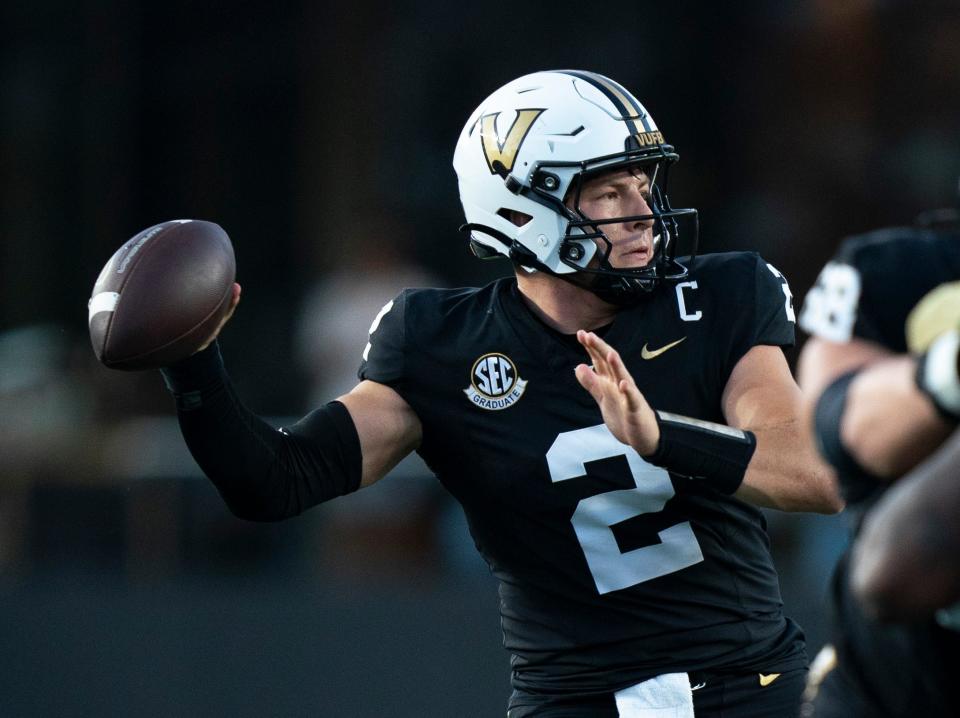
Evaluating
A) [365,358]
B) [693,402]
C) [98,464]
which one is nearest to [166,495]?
[98,464]

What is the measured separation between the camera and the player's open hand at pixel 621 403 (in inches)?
105

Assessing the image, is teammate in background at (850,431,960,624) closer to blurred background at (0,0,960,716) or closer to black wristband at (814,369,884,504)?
black wristband at (814,369,884,504)

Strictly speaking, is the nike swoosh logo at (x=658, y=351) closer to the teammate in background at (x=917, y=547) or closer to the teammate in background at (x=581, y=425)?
the teammate in background at (x=581, y=425)

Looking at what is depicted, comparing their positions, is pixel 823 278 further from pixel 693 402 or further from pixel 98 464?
pixel 98 464

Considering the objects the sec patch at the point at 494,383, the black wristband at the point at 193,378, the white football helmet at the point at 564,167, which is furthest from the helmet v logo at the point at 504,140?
the black wristband at the point at 193,378

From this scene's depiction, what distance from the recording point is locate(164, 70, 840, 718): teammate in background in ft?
10.0

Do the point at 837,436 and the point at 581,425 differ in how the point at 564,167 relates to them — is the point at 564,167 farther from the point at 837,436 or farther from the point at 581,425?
the point at 837,436

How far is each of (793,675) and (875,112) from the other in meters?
4.80

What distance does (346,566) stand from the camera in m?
5.93

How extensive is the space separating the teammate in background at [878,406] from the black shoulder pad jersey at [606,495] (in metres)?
0.79

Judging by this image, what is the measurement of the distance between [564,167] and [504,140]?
0.19 m

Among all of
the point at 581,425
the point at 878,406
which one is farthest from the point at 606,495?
the point at 878,406

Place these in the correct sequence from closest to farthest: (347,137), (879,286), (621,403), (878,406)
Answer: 1. (878,406)
2. (879,286)
3. (621,403)
4. (347,137)

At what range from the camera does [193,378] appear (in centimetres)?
319
